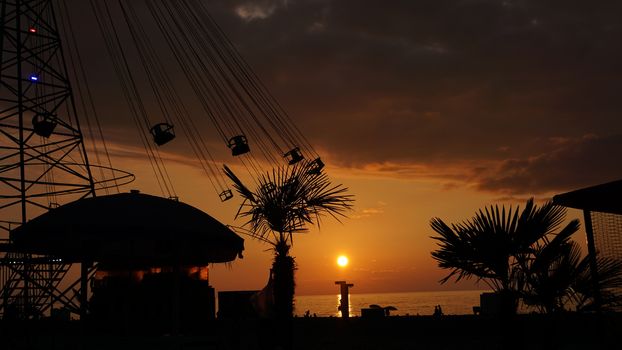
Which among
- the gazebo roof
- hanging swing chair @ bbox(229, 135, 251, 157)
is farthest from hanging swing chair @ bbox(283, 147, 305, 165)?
the gazebo roof

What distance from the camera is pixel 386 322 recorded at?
92.8 ft

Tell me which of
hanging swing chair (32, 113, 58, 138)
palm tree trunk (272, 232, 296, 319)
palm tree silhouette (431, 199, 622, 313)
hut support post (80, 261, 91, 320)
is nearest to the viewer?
palm tree silhouette (431, 199, 622, 313)

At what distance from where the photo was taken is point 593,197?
453 inches

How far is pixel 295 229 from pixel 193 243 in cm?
323

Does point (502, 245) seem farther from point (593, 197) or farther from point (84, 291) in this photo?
point (84, 291)

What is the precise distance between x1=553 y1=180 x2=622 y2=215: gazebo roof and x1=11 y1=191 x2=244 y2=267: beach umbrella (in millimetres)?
9338

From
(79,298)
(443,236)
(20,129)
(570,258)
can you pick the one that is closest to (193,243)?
(79,298)

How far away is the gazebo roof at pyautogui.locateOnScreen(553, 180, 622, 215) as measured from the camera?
11227 millimetres

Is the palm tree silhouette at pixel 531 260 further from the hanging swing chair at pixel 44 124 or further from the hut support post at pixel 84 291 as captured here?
the hanging swing chair at pixel 44 124

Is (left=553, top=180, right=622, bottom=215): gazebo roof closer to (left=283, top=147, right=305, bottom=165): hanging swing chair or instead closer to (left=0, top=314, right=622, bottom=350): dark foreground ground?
(left=0, top=314, right=622, bottom=350): dark foreground ground

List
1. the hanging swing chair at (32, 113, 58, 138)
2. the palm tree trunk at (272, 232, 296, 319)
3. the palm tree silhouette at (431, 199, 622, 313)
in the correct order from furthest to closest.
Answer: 1. the hanging swing chair at (32, 113, 58, 138)
2. the palm tree trunk at (272, 232, 296, 319)
3. the palm tree silhouette at (431, 199, 622, 313)

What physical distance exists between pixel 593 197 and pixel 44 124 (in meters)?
23.3

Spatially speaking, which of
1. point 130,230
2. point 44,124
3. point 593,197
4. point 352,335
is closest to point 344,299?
point 352,335

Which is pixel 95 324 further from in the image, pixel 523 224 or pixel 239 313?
pixel 523 224
